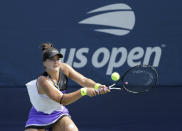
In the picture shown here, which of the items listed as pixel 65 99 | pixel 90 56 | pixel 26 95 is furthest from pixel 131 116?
pixel 65 99

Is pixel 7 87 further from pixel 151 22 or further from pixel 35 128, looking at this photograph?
pixel 151 22

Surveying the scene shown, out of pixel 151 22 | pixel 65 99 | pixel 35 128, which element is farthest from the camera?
pixel 151 22

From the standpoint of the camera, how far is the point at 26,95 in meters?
5.78

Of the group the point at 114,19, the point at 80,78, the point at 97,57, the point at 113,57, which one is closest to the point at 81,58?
the point at 97,57

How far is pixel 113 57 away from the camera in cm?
562

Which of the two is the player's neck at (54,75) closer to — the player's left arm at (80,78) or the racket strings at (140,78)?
the player's left arm at (80,78)

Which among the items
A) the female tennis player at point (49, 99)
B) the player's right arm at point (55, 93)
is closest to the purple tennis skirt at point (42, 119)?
the female tennis player at point (49, 99)

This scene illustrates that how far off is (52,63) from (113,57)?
4.66 feet

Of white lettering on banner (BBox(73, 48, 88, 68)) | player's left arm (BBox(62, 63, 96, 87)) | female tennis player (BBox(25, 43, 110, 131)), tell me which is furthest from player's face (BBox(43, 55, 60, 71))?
white lettering on banner (BBox(73, 48, 88, 68))

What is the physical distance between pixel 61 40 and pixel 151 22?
996 mm

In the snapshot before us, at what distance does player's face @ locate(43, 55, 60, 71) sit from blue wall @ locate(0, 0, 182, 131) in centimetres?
131

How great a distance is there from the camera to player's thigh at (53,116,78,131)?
4.42 metres

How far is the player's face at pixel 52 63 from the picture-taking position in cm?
429

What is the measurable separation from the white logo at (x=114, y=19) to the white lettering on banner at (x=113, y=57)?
205 mm
